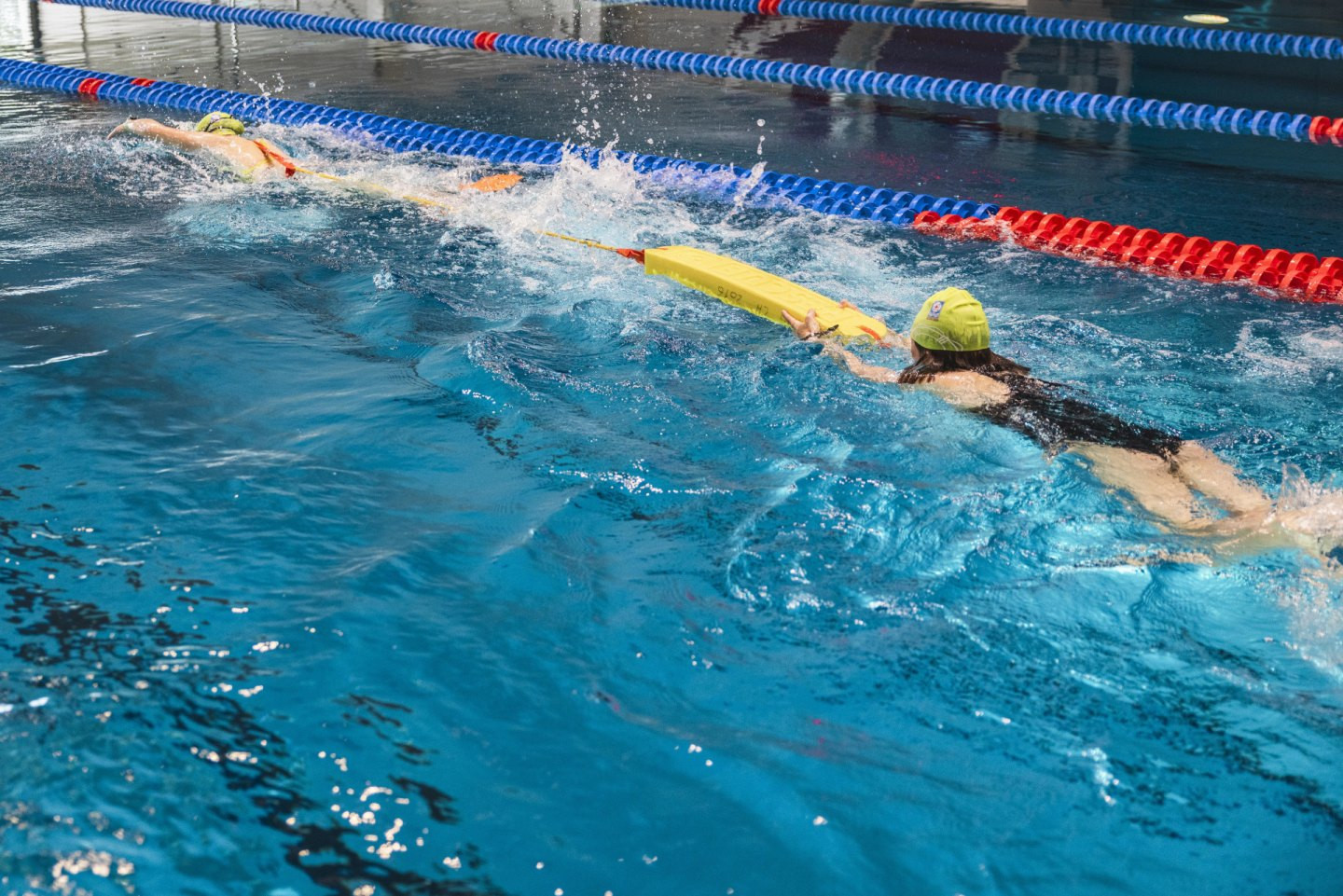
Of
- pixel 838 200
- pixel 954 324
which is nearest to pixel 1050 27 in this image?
pixel 838 200

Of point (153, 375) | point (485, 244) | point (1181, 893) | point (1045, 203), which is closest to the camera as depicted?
point (1181, 893)

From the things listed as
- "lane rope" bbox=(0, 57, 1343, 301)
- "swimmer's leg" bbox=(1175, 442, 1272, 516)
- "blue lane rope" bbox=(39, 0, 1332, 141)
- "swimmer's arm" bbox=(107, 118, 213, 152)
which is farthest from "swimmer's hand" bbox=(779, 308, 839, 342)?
"blue lane rope" bbox=(39, 0, 1332, 141)

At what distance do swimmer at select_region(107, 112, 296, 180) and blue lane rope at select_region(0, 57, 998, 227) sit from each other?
1.07 meters

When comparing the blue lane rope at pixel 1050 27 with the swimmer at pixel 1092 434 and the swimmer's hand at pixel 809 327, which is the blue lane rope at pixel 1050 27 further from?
the swimmer at pixel 1092 434

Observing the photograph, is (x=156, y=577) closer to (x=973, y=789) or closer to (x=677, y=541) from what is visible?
(x=677, y=541)

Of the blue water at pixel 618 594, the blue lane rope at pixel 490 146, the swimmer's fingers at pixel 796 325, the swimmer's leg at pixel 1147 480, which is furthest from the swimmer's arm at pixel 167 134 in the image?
the swimmer's leg at pixel 1147 480

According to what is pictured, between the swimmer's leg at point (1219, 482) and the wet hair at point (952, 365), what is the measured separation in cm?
69

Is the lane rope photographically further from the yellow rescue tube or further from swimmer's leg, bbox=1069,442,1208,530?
swimmer's leg, bbox=1069,442,1208,530

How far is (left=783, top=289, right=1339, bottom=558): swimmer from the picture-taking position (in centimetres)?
337

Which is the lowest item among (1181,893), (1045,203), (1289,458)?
(1181,893)

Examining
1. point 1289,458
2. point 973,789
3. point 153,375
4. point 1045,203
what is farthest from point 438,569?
point 1045,203

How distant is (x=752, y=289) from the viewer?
16.8ft

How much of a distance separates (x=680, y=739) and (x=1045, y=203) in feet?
16.7

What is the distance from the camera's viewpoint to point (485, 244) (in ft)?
20.3
